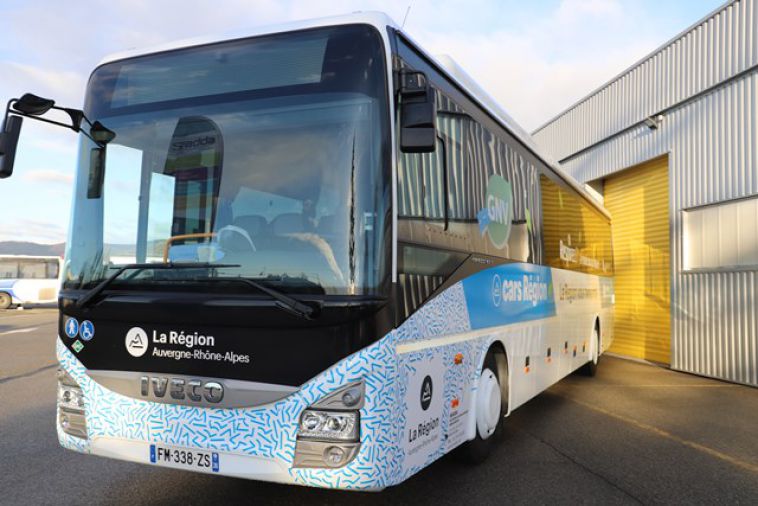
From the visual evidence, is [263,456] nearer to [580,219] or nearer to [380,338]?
[380,338]

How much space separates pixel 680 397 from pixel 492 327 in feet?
17.3

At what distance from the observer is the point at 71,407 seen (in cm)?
390

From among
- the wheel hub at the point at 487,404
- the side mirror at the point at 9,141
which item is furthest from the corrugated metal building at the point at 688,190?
the side mirror at the point at 9,141

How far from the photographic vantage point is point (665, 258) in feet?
43.9

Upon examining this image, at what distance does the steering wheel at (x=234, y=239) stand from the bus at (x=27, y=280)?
3107cm

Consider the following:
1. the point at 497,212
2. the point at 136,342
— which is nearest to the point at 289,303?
the point at 136,342

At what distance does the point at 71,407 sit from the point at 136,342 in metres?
0.68

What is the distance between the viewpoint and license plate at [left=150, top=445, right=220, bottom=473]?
11.3 feet

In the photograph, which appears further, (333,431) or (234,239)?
(234,239)

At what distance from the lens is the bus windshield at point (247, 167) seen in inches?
135

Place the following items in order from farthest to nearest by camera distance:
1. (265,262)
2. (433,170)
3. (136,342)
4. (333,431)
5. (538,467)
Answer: (538,467) → (433,170) → (136,342) → (265,262) → (333,431)

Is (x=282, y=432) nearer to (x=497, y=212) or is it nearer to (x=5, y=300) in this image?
(x=497, y=212)

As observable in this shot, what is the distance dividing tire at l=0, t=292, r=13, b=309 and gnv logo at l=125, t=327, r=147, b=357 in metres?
31.5

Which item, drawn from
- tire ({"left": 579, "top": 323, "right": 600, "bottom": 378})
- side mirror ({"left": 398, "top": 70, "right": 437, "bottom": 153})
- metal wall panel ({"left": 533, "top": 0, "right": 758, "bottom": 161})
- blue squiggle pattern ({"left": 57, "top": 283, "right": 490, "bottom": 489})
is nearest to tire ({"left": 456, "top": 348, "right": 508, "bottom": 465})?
blue squiggle pattern ({"left": 57, "top": 283, "right": 490, "bottom": 489})
